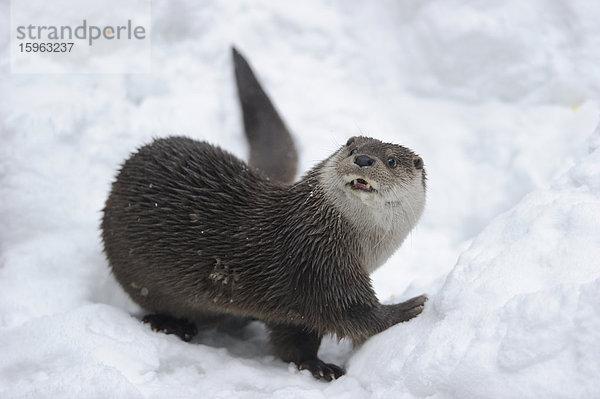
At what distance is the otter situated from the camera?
223cm

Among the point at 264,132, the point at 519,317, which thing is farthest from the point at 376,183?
the point at 264,132

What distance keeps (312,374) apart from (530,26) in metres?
2.65

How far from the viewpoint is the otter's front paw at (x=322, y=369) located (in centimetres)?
226

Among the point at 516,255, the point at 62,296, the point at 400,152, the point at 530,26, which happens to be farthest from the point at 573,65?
the point at 62,296

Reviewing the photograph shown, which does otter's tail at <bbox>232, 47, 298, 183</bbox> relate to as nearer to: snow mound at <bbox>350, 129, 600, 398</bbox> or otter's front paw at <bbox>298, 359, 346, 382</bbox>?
otter's front paw at <bbox>298, 359, 346, 382</bbox>

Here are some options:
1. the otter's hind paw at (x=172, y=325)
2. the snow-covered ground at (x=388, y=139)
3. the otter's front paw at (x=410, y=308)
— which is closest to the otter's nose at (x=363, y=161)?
the snow-covered ground at (x=388, y=139)

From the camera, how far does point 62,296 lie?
2574mm

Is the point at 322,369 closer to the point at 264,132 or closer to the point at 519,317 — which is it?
the point at 519,317

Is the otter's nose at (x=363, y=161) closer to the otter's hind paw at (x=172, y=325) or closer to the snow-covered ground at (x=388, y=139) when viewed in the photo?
the snow-covered ground at (x=388, y=139)

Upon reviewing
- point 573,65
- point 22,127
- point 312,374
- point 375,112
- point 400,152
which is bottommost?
point 312,374

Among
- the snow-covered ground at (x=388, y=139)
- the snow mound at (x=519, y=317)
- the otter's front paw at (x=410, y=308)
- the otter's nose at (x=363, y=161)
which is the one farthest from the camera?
the otter's front paw at (x=410, y=308)

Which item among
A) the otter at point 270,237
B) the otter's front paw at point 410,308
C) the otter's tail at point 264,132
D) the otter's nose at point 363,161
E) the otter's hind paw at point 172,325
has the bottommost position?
the otter's hind paw at point 172,325

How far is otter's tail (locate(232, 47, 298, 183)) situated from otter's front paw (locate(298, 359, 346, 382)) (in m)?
1.17

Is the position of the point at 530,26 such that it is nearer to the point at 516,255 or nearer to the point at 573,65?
the point at 573,65
